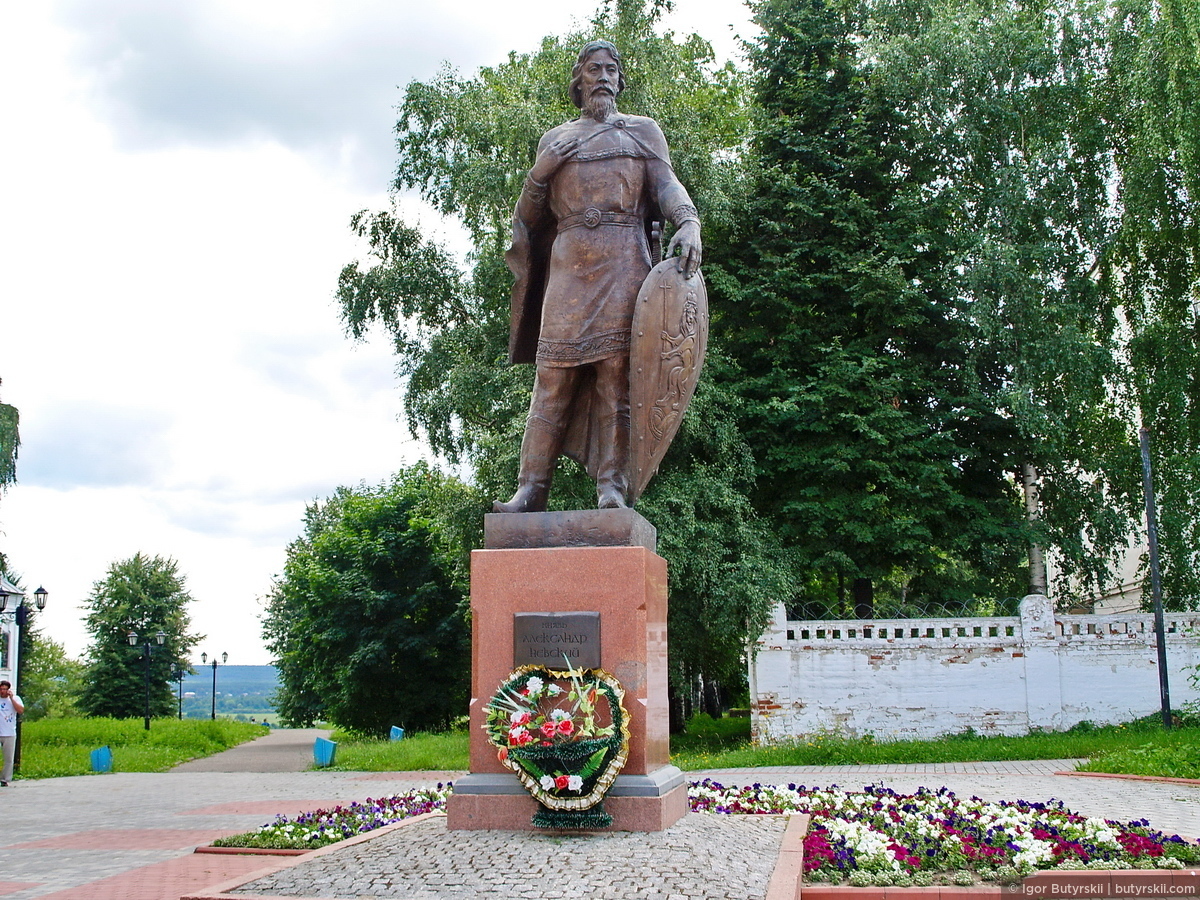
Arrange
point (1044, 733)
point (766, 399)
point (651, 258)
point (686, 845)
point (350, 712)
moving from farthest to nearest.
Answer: point (350, 712) → point (766, 399) → point (1044, 733) → point (651, 258) → point (686, 845)

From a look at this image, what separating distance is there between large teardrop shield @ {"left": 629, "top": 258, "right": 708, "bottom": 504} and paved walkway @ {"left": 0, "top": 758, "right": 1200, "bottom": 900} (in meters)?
2.04

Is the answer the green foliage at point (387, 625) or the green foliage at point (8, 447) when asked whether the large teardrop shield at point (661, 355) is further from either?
the green foliage at point (387, 625)

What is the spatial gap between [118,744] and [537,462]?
18.3 meters

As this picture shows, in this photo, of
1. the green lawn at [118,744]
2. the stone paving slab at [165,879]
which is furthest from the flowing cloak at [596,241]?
the green lawn at [118,744]

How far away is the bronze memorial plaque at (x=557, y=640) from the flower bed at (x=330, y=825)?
1410 mm

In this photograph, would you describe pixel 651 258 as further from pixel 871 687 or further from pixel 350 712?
pixel 350 712

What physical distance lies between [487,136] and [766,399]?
6335 mm

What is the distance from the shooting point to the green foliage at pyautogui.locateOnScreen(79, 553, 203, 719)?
36.9 meters

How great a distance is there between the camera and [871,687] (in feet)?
50.9

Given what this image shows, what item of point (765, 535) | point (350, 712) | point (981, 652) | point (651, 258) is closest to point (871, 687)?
point (981, 652)

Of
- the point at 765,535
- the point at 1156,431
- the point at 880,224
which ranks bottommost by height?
the point at 765,535

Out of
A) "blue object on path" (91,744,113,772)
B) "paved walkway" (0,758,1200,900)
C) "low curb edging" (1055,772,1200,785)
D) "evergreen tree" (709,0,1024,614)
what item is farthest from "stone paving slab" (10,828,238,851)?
"evergreen tree" (709,0,1024,614)

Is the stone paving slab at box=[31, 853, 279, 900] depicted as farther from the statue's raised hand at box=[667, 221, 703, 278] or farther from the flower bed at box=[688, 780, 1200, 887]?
the statue's raised hand at box=[667, 221, 703, 278]

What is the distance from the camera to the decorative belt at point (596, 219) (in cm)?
616
